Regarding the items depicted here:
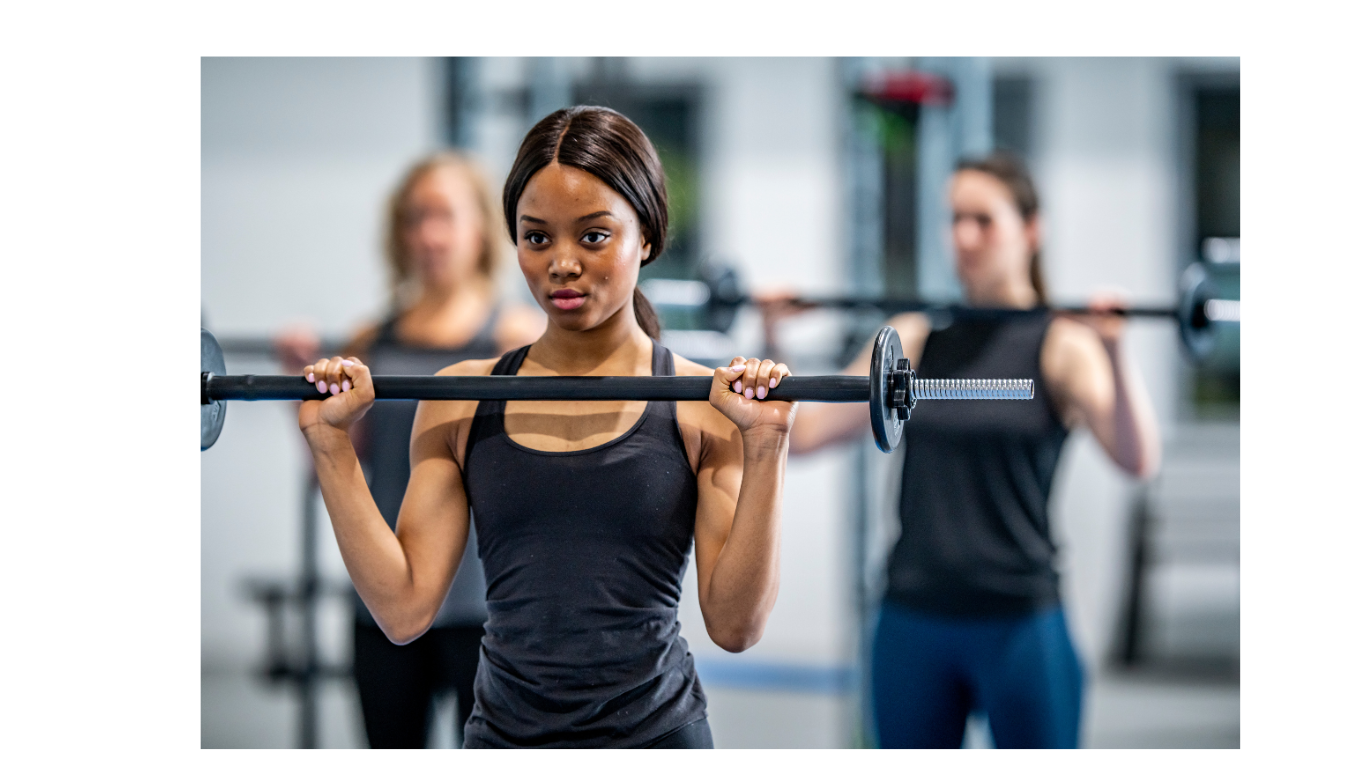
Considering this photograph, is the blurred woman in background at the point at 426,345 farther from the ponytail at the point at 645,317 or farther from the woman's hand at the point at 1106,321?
the woman's hand at the point at 1106,321

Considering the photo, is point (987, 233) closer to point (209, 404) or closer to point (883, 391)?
point (883, 391)

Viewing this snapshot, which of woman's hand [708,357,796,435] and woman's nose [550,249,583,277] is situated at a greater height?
woman's nose [550,249,583,277]

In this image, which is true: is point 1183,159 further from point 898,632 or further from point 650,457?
point 650,457

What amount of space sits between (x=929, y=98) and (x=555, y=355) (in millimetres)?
1768

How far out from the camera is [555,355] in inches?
43.5

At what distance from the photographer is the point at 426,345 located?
6.44 ft

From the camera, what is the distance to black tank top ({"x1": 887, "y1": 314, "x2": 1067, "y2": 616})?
5.81 feet

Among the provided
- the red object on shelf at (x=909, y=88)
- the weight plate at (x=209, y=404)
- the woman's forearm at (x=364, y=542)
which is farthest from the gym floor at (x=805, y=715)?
the woman's forearm at (x=364, y=542)

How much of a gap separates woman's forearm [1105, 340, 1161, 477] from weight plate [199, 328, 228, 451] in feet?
4.73

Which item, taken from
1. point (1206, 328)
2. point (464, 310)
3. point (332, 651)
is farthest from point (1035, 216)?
point (332, 651)

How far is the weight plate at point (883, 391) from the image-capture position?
3.34 feet

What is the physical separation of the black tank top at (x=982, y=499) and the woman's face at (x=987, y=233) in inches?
6.4

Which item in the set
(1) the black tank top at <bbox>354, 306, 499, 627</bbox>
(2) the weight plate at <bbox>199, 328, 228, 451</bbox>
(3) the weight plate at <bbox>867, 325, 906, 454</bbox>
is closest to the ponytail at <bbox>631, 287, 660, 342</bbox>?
A: (3) the weight plate at <bbox>867, 325, 906, 454</bbox>

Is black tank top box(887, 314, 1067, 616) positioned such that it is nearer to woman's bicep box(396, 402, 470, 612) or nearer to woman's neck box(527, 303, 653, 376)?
woman's neck box(527, 303, 653, 376)
